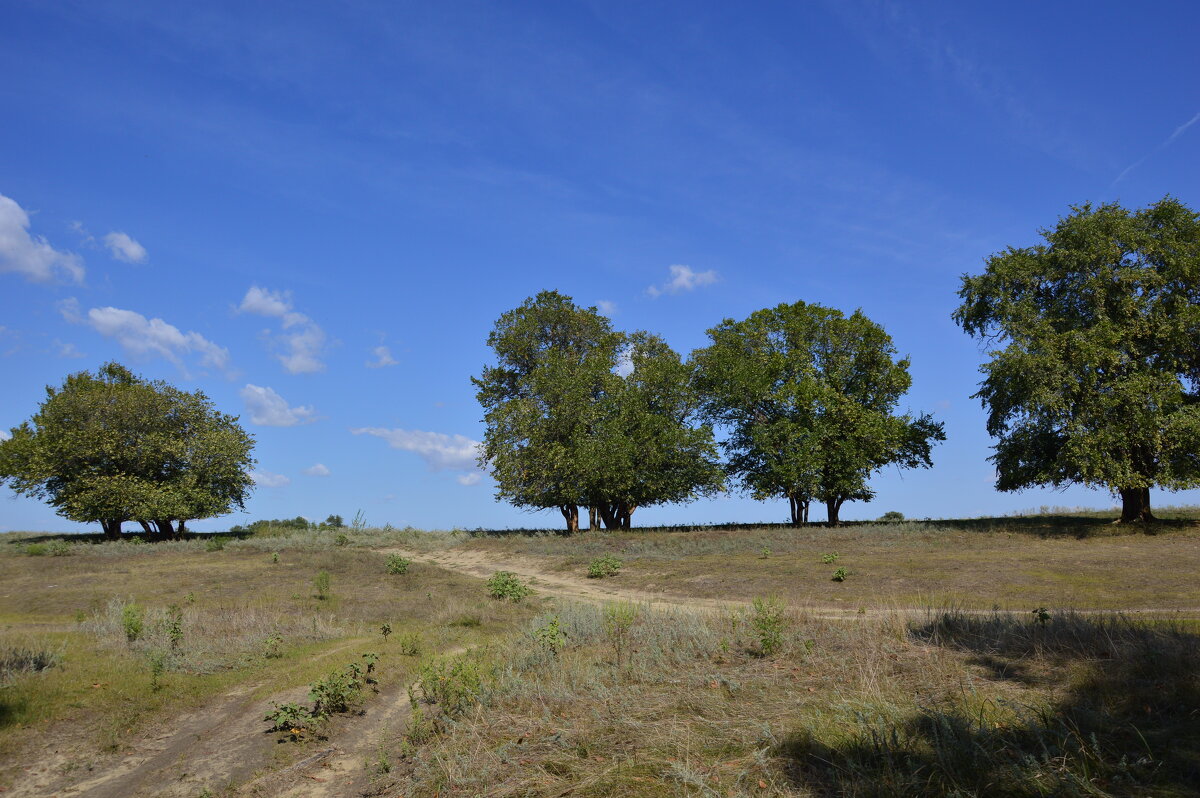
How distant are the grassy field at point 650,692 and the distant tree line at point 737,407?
532 inches

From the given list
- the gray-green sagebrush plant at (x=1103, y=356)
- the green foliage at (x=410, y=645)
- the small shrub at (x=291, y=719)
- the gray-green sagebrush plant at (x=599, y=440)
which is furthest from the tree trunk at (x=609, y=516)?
the small shrub at (x=291, y=719)

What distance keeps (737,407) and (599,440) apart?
9.10 m

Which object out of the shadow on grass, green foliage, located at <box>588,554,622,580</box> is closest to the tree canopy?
green foliage, located at <box>588,554,622,580</box>

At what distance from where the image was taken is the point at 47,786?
25.4ft

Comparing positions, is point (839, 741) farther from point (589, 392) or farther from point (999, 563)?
point (589, 392)

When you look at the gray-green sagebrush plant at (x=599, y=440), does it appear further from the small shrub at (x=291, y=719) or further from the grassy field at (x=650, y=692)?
the small shrub at (x=291, y=719)

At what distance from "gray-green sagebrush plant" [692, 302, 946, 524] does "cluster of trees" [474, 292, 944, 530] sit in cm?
8

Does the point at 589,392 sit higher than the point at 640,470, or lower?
higher

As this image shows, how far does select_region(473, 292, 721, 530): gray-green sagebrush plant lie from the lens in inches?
1508

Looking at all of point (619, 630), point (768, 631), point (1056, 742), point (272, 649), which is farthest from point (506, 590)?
point (1056, 742)

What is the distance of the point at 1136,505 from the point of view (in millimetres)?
30484

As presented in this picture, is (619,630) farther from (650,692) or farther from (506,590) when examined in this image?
(506,590)

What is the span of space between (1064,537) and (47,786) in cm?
3244

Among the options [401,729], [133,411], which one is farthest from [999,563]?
[133,411]
